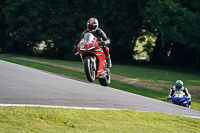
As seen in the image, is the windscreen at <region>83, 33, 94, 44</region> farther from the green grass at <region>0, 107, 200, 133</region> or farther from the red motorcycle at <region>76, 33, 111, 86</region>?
the green grass at <region>0, 107, 200, 133</region>

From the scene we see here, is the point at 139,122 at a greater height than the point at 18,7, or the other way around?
the point at 18,7

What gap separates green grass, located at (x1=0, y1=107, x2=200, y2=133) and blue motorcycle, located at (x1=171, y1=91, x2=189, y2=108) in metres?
5.60

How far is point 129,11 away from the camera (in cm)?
4244

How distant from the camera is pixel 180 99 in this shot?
1911 cm

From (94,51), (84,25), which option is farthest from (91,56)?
(84,25)

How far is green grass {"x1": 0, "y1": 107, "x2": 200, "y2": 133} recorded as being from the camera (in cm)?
865

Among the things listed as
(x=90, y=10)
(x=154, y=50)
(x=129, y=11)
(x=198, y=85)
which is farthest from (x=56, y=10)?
(x=198, y=85)

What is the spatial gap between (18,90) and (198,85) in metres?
19.3

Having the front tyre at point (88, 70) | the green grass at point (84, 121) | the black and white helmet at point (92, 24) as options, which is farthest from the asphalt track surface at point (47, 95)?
the black and white helmet at point (92, 24)

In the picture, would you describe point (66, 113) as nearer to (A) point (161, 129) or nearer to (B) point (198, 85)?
(A) point (161, 129)

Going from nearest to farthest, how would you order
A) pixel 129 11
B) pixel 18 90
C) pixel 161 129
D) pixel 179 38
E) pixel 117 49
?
pixel 161 129, pixel 18 90, pixel 179 38, pixel 129 11, pixel 117 49

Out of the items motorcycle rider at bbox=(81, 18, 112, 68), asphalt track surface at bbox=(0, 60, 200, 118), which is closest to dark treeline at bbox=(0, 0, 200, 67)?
asphalt track surface at bbox=(0, 60, 200, 118)

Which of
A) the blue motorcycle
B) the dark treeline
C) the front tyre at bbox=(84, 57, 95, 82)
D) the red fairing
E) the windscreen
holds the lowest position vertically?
the blue motorcycle

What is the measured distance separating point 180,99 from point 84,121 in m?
10.7
